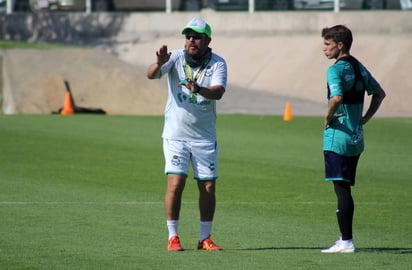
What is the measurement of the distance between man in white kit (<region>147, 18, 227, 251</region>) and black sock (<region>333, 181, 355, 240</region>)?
1117 mm

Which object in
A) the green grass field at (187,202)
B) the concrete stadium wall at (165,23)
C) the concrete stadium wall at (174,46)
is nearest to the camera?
the green grass field at (187,202)

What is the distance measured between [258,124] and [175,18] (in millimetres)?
16617

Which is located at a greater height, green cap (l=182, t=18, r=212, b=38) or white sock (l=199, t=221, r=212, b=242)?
green cap (l=182, t=18, r=212, b=38)

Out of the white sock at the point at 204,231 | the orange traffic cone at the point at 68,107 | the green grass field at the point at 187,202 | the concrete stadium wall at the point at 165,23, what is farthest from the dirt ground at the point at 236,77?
the white sock at the point at 204,231

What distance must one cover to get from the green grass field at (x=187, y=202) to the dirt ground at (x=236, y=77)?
275 inches

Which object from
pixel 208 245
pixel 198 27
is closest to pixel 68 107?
pixel 208 245

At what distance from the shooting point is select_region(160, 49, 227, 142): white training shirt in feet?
33.8

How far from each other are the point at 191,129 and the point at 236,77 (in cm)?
2910

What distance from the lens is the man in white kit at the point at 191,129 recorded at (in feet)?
33.7

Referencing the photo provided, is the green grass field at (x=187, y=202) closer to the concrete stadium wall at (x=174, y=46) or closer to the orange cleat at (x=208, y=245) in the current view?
the orange cleat at (x=208, y=245)

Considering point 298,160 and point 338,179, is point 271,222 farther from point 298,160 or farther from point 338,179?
point 298,160

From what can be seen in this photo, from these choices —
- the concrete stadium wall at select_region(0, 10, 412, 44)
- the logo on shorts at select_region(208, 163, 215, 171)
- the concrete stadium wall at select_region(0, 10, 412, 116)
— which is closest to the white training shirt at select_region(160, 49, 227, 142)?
the logo on shorts at select_region(208, 163, 215, 171)

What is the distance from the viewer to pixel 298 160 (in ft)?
64.0

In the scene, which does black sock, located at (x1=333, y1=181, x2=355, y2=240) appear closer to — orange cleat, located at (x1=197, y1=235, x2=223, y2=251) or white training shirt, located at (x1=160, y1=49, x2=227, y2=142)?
orange cleat, located at (x1=197, y1=235, x2=223, y2=251)
